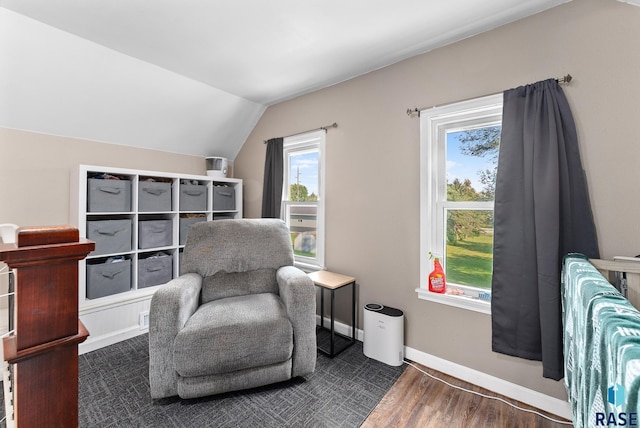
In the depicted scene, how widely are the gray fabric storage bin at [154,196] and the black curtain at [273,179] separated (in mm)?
989

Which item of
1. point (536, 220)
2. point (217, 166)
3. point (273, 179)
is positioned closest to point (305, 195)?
point (273, 179)

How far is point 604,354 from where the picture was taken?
2.27ft

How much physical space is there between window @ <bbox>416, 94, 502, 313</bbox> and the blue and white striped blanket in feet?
3.00

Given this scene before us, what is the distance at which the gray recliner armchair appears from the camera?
65.2 inches

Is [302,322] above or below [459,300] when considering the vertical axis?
below

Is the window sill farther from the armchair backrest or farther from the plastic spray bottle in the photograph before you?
the armchair backrest

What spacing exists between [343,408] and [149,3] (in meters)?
2.68

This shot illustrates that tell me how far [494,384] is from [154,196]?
10.4 feet

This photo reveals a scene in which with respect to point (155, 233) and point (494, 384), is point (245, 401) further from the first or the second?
point (155, 233)

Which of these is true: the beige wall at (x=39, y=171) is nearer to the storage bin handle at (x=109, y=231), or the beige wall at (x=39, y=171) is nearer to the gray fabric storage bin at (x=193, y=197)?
the storage bin handle at (x=109, y=231)

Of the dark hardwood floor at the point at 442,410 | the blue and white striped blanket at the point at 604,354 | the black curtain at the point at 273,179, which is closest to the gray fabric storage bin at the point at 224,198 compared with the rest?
the black curtain at the point at 273,179

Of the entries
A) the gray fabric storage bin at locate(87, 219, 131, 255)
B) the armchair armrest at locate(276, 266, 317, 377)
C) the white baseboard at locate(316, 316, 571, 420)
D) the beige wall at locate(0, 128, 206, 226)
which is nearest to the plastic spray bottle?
the white baseboard at locate(316, 316, 571, 420)

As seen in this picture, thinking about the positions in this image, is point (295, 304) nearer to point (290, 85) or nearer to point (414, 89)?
point (414, 89)

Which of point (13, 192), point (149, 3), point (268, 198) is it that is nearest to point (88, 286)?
point (13, 192)
